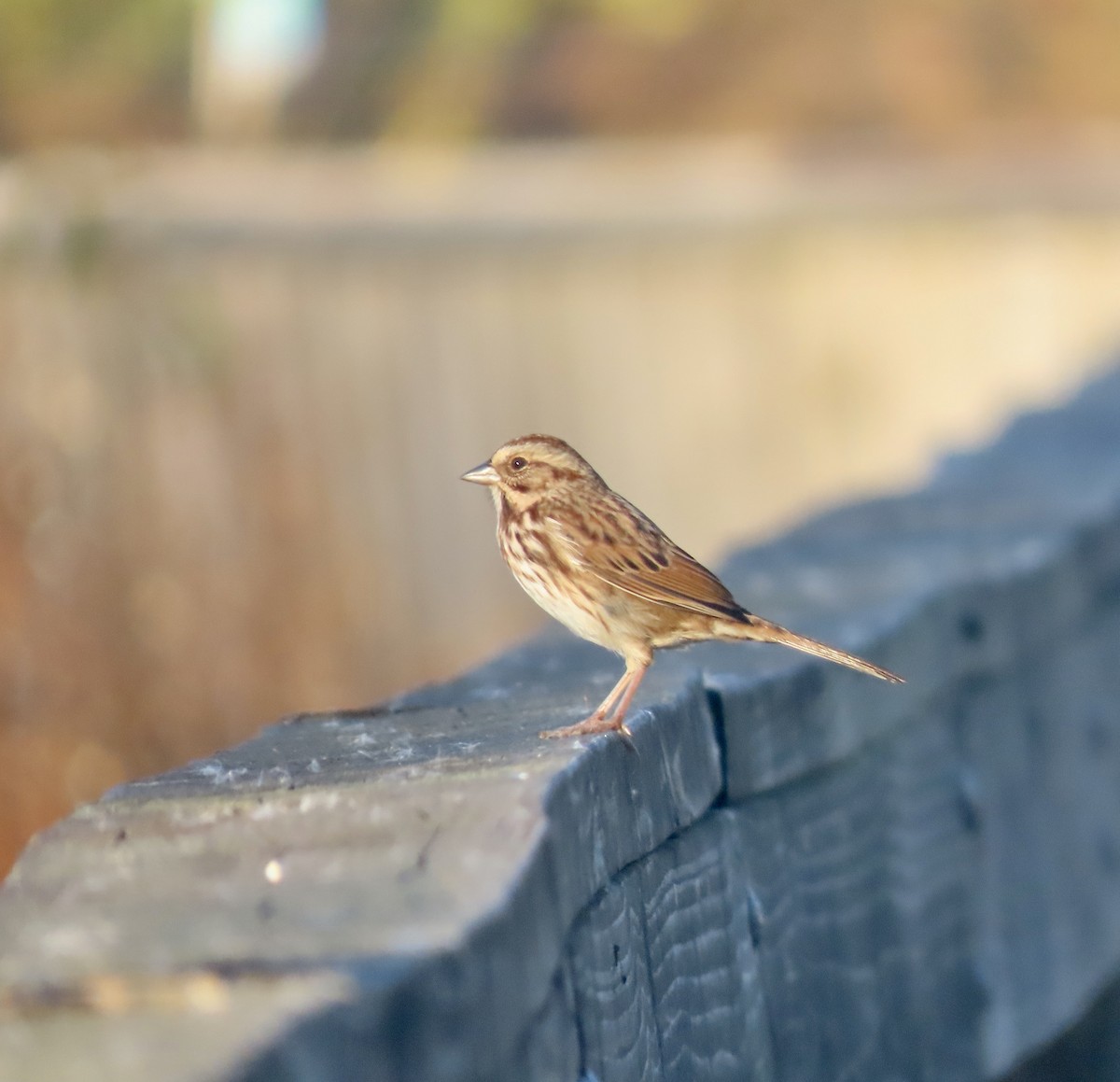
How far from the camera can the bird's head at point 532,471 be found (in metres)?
4.32

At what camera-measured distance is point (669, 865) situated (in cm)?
262

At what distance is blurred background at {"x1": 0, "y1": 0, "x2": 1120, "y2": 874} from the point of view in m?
9.48

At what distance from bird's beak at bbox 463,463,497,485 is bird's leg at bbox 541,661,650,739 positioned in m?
0.90

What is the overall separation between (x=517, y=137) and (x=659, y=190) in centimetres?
980

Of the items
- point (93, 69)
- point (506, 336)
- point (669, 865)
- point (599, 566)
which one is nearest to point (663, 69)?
point (93, 69)

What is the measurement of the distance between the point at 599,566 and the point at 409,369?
9418 millimetres

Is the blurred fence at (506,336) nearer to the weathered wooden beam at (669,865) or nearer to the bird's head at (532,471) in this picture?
the bird's head at (532,471)

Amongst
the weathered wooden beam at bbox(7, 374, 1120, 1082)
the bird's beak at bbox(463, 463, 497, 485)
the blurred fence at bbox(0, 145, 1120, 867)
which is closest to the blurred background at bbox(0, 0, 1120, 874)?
the blurred fence at bbox(0, 145, 1120, 867)

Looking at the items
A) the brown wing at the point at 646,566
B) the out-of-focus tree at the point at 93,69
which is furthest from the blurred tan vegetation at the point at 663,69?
the brown wing at the point at 646,566

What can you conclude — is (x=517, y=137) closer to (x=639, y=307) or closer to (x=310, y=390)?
(x=639, y=307)

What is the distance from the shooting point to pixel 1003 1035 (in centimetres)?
357

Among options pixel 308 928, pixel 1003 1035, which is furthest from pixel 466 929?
pixel 1003 1035

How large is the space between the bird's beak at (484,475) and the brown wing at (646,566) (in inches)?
10.1

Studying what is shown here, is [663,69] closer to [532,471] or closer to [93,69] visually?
[93,69]
